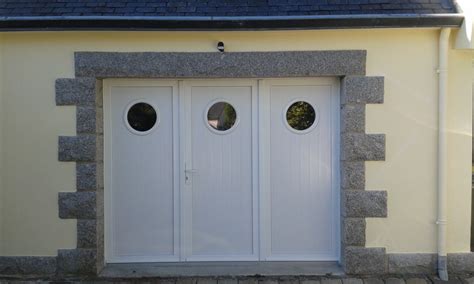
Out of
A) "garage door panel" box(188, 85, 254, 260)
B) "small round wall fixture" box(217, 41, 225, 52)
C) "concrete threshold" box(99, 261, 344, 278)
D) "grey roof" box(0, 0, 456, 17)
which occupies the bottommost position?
"concrete threshold" box(99, 261, 344, 278)

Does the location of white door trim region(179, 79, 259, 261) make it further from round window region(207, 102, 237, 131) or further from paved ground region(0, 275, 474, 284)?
paved ground region(0, 275, 474, 284)

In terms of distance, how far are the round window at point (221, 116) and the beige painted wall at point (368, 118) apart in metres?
0.66

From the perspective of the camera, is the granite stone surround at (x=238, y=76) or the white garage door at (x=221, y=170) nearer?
the granite stone surround at (x=238, y=76)

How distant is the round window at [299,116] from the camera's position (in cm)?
592

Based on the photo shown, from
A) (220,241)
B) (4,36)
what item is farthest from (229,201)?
(4,36)

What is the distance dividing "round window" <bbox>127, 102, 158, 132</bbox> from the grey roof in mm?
1009

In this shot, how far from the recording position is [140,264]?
19.5 ft

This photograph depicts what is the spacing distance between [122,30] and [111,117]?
99 cm

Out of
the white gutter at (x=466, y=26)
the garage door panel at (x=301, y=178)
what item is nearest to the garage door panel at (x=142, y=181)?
the garage door panel at (x=301, y=178)

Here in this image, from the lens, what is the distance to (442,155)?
5.55 metres

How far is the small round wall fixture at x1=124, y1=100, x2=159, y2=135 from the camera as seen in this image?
19.4 feet

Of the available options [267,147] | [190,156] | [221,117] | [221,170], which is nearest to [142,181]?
[190,156]

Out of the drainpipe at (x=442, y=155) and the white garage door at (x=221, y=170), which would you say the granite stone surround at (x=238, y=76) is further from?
the white garage door at (x=221, y=170)

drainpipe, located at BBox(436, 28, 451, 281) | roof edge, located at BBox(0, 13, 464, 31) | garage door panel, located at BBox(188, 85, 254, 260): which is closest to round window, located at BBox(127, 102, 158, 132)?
garage door panel, located at BBox(188, 85, 254, 260)
